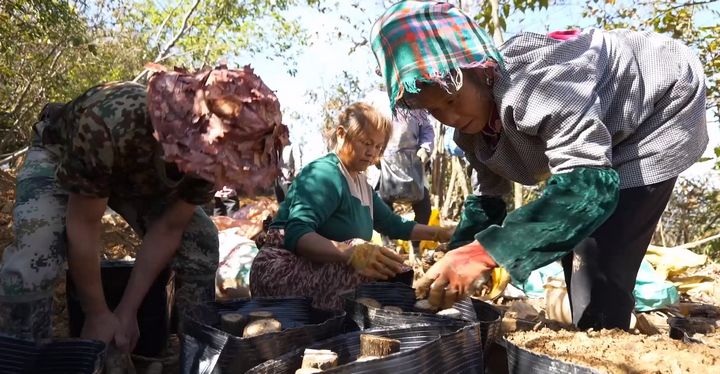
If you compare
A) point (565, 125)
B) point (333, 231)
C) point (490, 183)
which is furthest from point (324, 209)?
point (565, 125)

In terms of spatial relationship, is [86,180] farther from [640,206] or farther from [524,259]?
[640,206]

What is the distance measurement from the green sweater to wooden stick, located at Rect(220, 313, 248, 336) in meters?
0.66

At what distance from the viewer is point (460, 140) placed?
2281 millimetres

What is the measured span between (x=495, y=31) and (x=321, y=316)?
3.05 metres

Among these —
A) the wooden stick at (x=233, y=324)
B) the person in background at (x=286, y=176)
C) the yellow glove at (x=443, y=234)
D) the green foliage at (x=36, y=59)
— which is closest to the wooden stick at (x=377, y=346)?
the wooden stick at (x=233, y=324)

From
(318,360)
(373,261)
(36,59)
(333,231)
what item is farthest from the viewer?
(36,59)

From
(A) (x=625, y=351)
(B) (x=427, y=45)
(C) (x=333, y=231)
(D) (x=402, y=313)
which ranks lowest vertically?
(A) (x=625, y=351)

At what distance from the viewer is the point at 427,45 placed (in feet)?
5.70

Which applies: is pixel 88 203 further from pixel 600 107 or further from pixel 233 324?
pixel 600 107

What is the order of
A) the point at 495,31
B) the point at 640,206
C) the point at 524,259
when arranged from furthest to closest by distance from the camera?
the point at 495,31, the point at 640,206, the point at 524,259

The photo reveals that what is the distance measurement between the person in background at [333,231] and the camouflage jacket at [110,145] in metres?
0.68

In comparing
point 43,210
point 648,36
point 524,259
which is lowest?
point 524,259

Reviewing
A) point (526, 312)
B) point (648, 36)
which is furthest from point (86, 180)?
point (526, 312)

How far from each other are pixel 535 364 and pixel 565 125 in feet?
1.94
